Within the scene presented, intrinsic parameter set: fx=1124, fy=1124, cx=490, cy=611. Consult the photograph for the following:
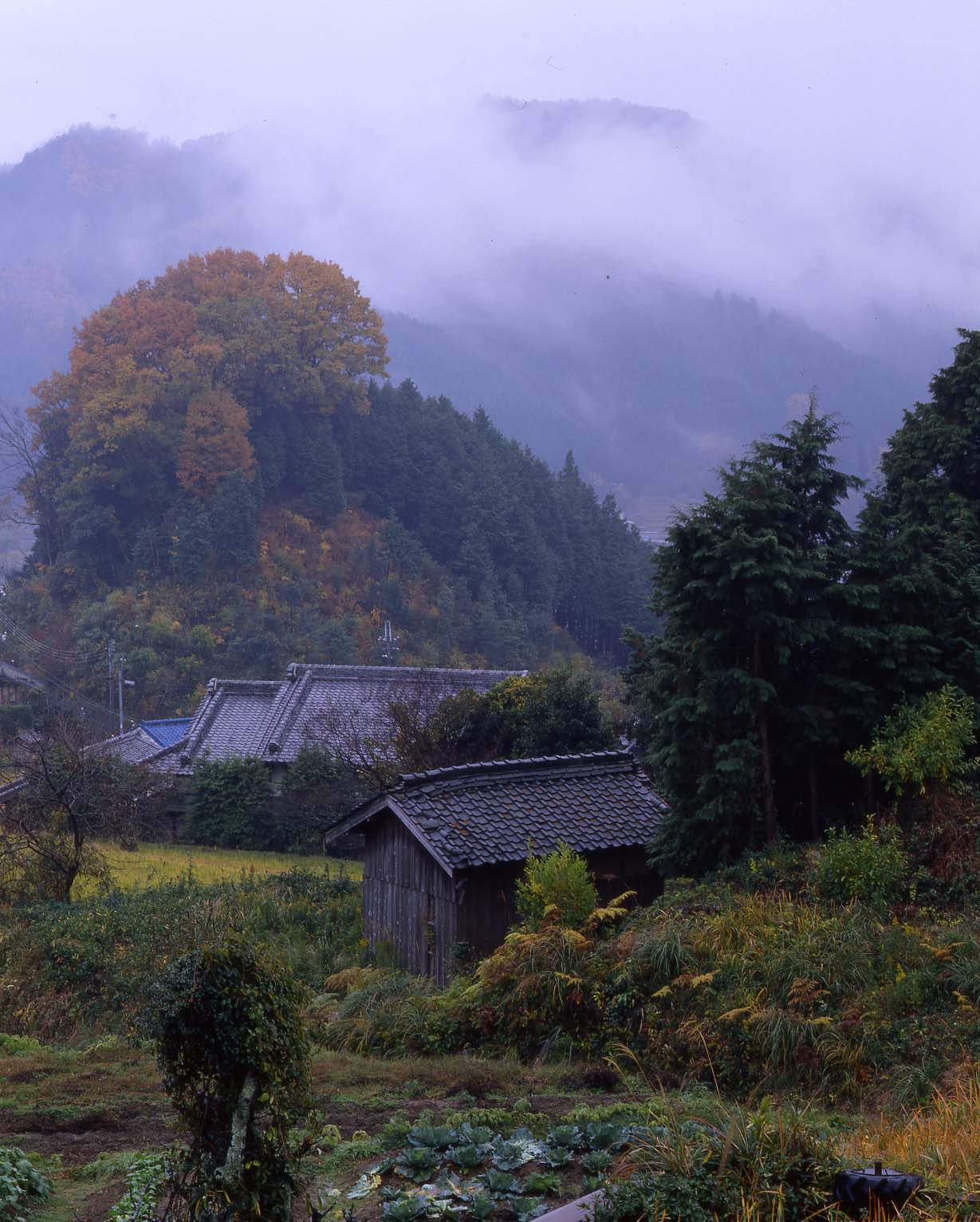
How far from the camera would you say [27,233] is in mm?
137375

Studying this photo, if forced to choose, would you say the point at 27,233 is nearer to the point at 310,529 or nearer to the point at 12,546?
the point at 12,546

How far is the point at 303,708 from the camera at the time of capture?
35.4 metres

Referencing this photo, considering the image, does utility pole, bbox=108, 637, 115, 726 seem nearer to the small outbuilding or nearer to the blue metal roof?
the blue metal roof

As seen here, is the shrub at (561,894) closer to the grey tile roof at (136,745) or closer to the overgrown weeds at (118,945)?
the overgrown weeds at (118,945)

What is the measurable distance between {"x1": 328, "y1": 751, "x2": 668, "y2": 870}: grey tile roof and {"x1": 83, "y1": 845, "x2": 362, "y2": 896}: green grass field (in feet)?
22.9

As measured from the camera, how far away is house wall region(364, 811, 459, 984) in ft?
47.5

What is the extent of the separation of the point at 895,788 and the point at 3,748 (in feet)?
89.8

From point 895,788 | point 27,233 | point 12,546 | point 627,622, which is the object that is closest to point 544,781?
point 895,788

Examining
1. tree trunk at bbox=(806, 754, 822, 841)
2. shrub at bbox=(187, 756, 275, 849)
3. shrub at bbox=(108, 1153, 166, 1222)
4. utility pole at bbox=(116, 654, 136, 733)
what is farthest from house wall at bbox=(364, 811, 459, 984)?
utility pole at bbox=(116, 654, 136, 733)

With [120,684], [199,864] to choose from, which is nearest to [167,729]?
[120,684]

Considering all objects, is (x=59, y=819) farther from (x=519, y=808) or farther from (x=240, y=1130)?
(x=240, y=1130)

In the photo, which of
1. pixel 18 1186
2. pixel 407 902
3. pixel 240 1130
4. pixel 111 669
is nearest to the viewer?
pixel 240 1130

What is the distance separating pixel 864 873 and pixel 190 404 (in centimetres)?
4571

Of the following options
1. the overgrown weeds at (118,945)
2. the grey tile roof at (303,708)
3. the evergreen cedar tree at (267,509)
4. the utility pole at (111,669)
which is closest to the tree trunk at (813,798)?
the overgrown weeds at (118,945)
